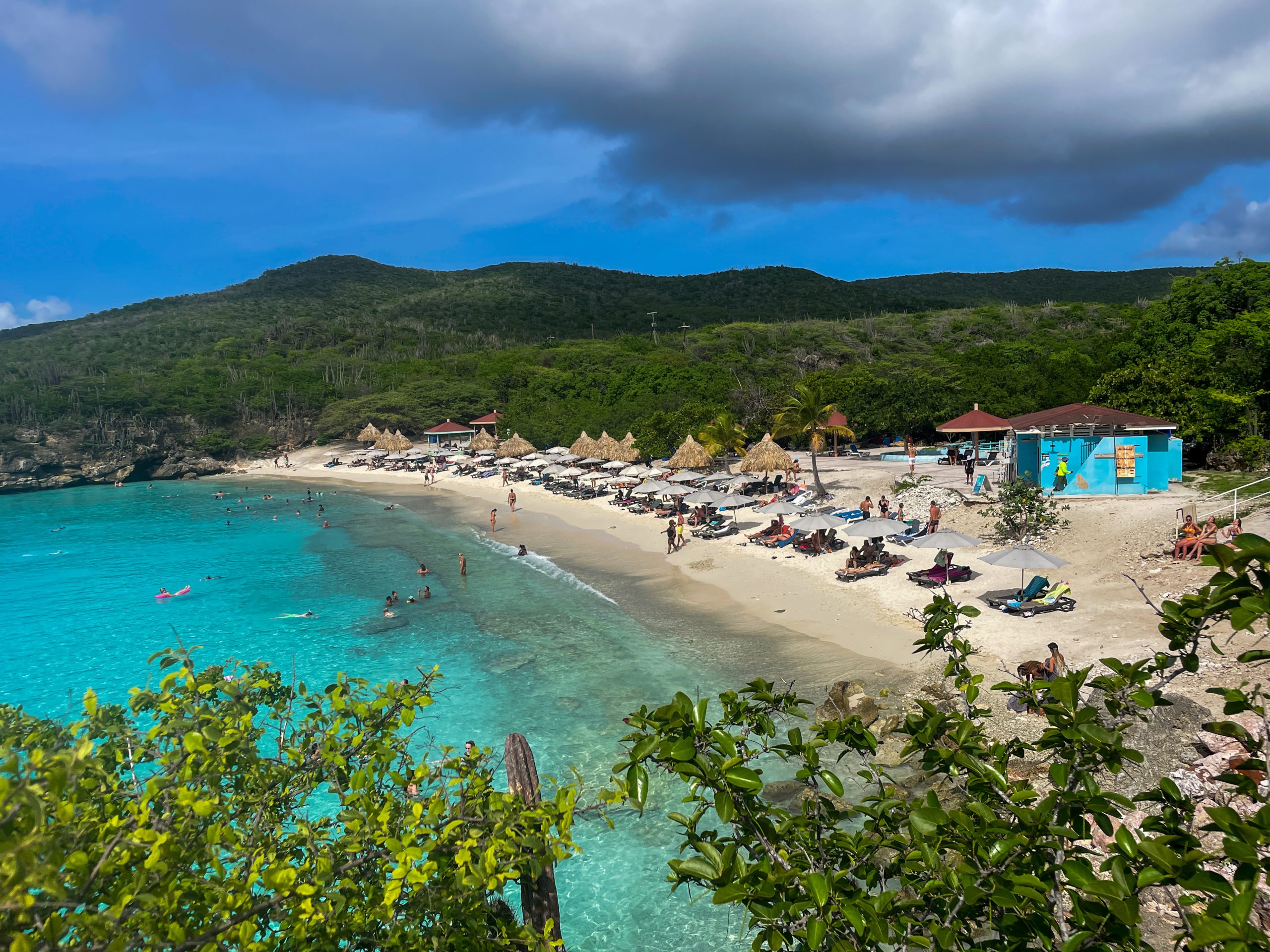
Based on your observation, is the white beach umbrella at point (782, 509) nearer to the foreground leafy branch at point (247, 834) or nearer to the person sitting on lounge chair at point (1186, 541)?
the person sitting on lounge chair at point (1186, 541)

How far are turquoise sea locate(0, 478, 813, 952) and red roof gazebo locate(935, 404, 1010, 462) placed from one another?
22024mm

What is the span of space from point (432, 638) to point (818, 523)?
11.7 meters

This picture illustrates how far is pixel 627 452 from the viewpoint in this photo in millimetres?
42500

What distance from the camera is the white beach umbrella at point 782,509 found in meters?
Result: 23.5

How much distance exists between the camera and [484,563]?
27.2 metres

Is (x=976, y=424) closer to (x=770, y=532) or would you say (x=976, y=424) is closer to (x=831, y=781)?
(x=770, y=532)

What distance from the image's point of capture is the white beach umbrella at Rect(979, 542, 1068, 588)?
588 inches

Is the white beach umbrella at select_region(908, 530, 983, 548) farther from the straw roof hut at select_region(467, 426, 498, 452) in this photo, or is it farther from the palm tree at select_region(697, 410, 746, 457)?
the straw roof hut at select_region(467, 426, 498, 452)

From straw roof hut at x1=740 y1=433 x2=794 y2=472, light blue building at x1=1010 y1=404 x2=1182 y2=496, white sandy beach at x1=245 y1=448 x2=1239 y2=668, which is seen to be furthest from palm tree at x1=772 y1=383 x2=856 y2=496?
light blue building at x1=1010 y1=404 x2=1182 y2=496

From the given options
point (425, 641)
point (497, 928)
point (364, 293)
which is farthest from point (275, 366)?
point (497, 928)

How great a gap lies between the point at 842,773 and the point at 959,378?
1685 inches

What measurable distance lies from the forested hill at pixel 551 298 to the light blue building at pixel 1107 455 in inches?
4057

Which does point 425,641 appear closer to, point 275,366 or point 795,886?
point 795,886

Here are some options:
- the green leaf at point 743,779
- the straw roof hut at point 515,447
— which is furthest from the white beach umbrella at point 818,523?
the straw roof hut at point 515,447
